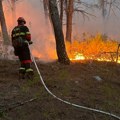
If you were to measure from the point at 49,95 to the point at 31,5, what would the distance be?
939 inches

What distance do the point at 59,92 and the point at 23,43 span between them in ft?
7.33

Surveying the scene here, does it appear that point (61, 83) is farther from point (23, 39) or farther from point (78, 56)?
point (78, 56)

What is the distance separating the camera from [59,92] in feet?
35.2

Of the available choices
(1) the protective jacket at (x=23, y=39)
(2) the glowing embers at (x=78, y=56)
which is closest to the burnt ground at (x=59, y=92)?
(1) the protective jacket at (x=23, y=39)

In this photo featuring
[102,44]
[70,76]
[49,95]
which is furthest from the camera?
[102,44]

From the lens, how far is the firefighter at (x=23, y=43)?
12.2 m

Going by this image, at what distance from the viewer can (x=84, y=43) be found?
66.1 feet

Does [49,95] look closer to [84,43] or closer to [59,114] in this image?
[59,114]

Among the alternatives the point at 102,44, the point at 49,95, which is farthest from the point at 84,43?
the point at 49,95

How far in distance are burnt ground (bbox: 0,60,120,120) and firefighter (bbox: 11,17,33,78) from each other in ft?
1.16

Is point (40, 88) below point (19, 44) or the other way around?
below

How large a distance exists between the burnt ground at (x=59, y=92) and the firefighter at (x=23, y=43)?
0.35 meters

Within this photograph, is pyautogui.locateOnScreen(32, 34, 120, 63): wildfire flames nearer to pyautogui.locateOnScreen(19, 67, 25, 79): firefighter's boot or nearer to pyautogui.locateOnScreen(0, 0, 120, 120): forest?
pyautogui.locateOnScreen(0, 0, 120, 120): forest

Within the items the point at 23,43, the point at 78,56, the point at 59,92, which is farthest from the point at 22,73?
the point at 78,56
